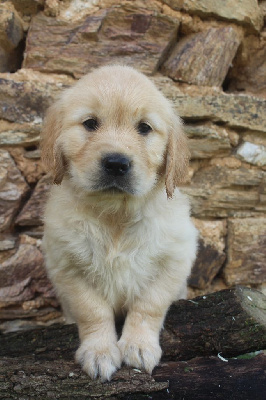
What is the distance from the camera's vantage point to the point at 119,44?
3400 millimetres

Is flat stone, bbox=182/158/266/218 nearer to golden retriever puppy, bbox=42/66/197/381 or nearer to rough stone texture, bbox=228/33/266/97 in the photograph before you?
rough stone texture, bbox=228/33/266/97

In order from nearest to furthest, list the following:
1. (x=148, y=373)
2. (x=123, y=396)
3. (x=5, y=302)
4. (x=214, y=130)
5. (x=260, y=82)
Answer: (x=123, y=396)
(x=148, y=373)
(x=5, y=302)
(x=214, y=130)
(x=260, y=82)

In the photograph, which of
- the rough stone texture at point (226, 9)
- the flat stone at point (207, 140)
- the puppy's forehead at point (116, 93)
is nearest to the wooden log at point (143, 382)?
the puppy's forehead at point (116, 93)

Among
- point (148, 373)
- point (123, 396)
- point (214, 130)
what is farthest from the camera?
point (214, 130)

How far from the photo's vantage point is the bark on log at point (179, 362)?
187 centimetres

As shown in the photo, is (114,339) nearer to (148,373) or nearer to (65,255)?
(148,373)

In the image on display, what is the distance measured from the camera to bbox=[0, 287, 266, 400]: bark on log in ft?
6.12

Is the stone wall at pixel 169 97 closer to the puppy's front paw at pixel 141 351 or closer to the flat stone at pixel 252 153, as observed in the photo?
the flat stone at pixel 252 153

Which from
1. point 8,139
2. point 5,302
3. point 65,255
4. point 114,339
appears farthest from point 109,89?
point 5,302

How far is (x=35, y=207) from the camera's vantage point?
3330 millimetres

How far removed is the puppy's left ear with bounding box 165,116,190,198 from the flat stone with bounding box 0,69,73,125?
4.10 feet

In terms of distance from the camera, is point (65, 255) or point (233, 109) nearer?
point (65, 255)

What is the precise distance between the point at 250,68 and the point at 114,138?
7.40 ft

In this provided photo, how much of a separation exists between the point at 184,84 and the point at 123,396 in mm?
2660
